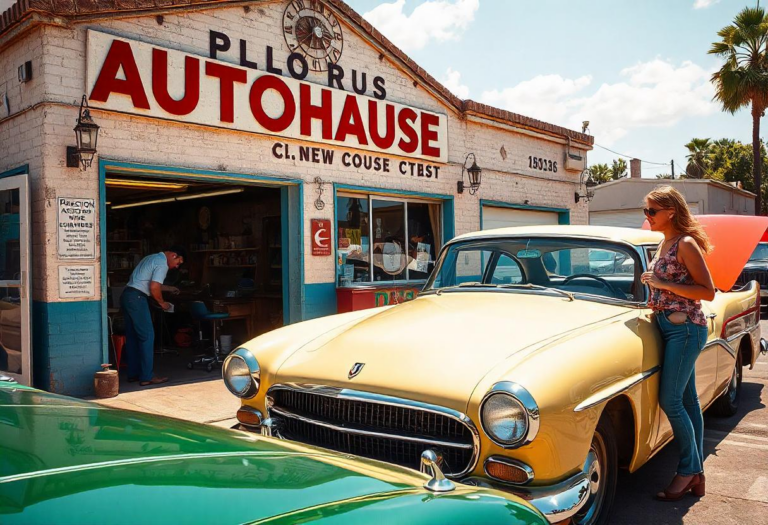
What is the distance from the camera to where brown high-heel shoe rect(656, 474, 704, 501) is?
12.2 feet

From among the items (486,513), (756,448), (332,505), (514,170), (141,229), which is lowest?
(756,448)

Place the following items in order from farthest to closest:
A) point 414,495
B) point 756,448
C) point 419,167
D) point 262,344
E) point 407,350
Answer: point 419,167 → point 756,448 → point 262,344 → point 407,350 → point 414,495

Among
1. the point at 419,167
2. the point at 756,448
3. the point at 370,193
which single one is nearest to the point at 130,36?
the point at 370,193

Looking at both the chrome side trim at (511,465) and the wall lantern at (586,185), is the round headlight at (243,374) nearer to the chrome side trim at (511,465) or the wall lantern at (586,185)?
the chrome side trim at (511,465)

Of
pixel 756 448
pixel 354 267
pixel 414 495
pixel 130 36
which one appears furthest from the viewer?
pixel 354 267

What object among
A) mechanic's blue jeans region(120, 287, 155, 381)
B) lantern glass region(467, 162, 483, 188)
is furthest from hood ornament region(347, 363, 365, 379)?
lantern glass region(467, 162, 483, 188)

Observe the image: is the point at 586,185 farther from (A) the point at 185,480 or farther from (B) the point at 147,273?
(A) the point at 185,480

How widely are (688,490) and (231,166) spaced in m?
6.34

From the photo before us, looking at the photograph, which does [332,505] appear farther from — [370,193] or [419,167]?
[419,167]

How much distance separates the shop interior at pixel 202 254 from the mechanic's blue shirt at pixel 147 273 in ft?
4.48

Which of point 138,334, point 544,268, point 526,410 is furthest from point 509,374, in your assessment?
point 138,334

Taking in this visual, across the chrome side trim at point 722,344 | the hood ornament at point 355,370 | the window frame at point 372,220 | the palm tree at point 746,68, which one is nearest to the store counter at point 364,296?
the window frame at point 372,220

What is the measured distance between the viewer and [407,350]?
3.30m

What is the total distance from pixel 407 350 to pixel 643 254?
1.88 metres
